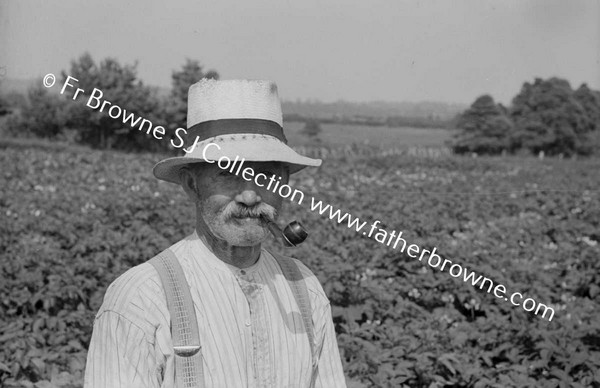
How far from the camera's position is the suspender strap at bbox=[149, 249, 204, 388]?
1.59 meters

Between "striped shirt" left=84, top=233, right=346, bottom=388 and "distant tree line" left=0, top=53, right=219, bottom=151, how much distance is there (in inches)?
660

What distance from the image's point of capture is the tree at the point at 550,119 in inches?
824

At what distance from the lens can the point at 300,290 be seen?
1.86 meters

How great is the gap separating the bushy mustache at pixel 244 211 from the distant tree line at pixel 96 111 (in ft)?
55.1

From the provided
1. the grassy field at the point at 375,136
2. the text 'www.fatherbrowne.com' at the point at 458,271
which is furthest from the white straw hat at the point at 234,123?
the grassy field at the point at 375,136

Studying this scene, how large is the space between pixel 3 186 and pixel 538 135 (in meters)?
15.7

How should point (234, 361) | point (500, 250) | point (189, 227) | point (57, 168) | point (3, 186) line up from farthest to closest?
point (57, 168)
point (3, 186)
point (189, 227)
point (500, 250)
point (234, 361)

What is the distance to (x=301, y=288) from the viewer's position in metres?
1.86

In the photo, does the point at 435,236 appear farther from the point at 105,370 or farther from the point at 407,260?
the point at 105,370

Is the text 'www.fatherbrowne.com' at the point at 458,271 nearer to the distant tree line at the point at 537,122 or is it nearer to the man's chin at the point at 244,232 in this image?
the man's chin at the point at 244,232

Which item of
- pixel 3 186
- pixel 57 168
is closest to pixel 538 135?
pixel 57 168

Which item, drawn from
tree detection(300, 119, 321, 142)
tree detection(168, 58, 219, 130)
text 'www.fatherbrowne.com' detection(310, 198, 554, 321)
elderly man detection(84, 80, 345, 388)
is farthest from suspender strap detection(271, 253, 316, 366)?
tree detection(168, 58, 219, 130)

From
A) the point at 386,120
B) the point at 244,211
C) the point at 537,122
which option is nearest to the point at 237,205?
the point at 244,211

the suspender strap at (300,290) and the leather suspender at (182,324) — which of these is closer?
the leather suspender at (182,324)
